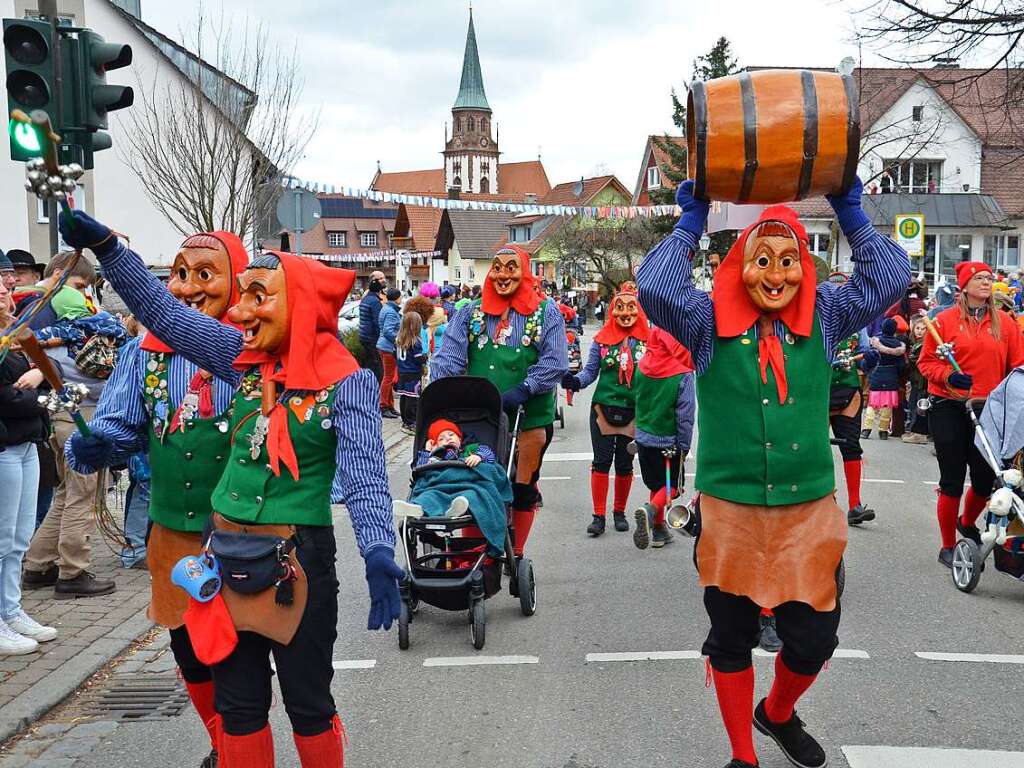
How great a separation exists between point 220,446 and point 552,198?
85.3 m

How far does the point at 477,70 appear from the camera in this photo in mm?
133625

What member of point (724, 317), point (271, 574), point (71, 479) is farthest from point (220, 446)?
point (71, 479)

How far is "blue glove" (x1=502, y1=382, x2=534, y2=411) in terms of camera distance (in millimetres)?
6758

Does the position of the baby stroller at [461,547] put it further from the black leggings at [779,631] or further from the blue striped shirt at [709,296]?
the blue striped shirt at [709,296]

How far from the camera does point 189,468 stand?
3.98 m

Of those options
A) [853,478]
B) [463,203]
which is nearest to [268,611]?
[853,478]

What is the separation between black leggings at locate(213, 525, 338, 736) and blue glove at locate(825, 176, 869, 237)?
225cm

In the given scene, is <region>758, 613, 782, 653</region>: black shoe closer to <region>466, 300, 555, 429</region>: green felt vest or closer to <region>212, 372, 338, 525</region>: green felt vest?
<region>466, 300, 555, 429</region>: green felt vest

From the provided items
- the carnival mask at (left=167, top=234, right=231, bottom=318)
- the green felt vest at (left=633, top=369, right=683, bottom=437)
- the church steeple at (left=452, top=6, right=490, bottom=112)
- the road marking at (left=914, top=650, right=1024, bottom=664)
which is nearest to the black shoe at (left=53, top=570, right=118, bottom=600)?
the carnival mask at (left=167, top=234, right=231, bottom=318)

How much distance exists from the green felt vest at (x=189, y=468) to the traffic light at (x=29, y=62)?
2671mm

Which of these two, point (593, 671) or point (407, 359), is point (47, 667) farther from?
Answer: point (407, 359)

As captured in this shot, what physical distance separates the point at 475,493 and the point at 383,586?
280 centimetres

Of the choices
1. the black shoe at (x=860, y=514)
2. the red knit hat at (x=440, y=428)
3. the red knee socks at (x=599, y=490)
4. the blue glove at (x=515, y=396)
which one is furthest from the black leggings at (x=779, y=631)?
the black shoe at (x=860, y=514)

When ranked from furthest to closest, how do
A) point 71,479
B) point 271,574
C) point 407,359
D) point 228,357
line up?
1. point 407,359
2. point 71,479
3. point 228,357
4. point 271,574
